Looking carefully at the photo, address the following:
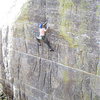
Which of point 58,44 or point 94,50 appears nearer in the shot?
point 94,50

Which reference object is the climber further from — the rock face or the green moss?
the green moss

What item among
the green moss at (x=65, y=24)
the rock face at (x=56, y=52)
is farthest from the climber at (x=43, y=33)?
the green moss at (x=65, y=24)

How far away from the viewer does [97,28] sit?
5.73m

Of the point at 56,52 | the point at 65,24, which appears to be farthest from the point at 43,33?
the point at 65,24

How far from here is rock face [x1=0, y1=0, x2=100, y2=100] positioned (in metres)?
5.99

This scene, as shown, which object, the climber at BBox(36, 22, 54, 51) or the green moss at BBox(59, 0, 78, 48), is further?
the climber at BBox(36, 22, 54, 51)

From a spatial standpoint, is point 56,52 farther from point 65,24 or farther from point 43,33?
point 65,24

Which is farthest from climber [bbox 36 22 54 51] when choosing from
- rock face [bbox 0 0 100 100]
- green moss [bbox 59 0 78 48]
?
green moss [bbox 59 0 78 48]

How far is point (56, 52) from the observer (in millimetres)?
6844

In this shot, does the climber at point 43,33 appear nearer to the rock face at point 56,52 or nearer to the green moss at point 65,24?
the rock face at point 56,52

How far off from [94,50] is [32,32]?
2.58 m

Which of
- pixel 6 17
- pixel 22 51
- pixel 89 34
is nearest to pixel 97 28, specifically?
pixel 89 34

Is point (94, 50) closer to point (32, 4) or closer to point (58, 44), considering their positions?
point (58, 44)

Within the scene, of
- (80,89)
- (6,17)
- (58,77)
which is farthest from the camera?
(6,17)
